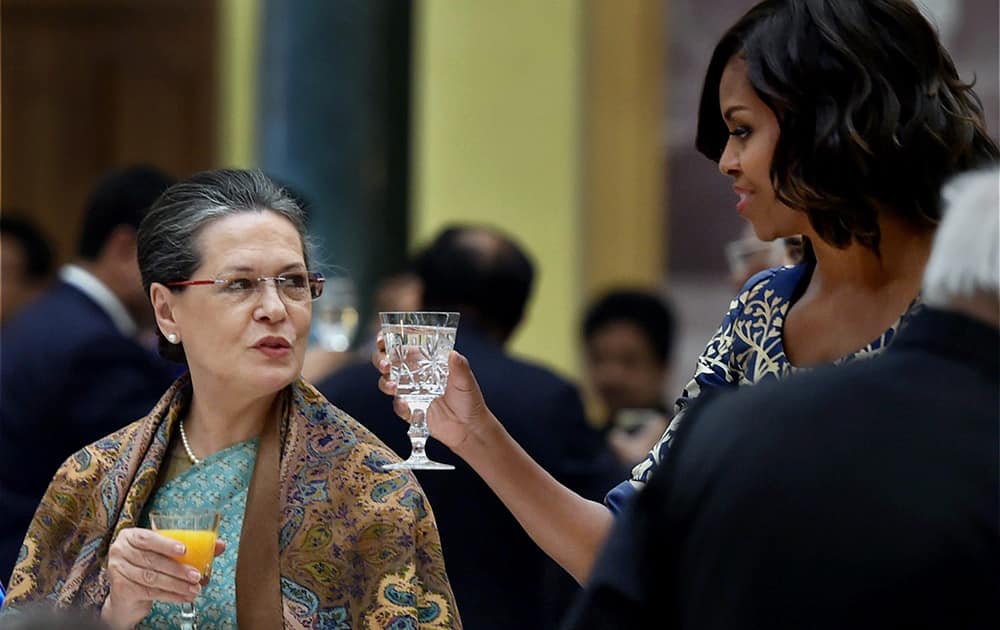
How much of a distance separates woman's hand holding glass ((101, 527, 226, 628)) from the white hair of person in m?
1.21

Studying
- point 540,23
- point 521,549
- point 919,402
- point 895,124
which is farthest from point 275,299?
point 540,23

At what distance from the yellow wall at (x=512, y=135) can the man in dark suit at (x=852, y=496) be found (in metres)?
5.56

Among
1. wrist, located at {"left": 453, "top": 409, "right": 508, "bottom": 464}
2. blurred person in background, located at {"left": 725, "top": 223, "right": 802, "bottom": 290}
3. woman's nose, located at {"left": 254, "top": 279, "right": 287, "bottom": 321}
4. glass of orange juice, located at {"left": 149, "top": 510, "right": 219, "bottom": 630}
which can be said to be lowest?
glass of orange juice, located at {"left": 149, "top": 510, "right": 219, "bottom": 630}

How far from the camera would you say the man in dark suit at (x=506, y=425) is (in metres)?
4.38

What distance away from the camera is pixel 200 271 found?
3.13 meters

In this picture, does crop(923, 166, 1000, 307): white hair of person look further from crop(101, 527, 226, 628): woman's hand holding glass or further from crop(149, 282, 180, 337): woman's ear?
crop(149, 282, 180, 337): woman's ear

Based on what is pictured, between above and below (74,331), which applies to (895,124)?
above

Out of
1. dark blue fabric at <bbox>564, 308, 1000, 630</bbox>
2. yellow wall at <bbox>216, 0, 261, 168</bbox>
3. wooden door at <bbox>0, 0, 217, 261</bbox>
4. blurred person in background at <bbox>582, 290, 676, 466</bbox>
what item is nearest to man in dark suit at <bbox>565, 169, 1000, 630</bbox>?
dark blue fabric at <bbox>564, 308, 1000, 630</bbox>

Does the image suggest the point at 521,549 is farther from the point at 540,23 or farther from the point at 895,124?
the point at 540,23

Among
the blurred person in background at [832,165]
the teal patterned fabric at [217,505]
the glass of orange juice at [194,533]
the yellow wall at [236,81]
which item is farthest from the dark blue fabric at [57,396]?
the yellow wall at [236,81]

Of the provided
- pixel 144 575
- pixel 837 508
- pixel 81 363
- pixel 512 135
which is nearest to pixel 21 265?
pixel 512 135

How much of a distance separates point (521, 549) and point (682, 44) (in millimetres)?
3733

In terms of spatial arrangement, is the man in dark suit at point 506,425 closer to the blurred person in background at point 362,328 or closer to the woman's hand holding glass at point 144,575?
the blurred person in background at point 362,328

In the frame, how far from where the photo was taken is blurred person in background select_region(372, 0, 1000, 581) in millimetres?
2729
